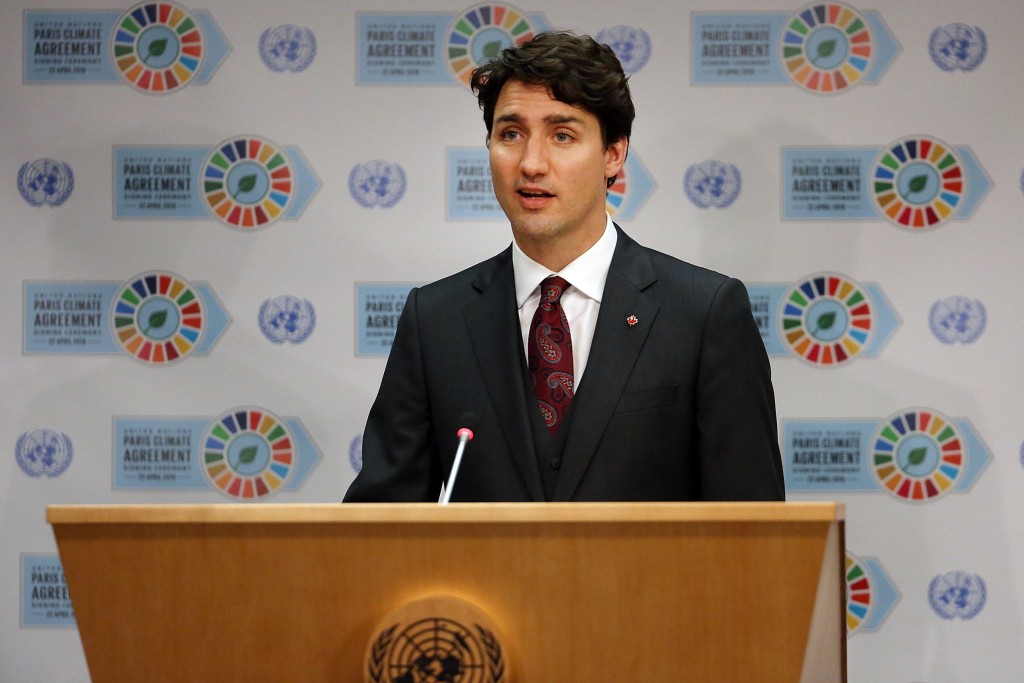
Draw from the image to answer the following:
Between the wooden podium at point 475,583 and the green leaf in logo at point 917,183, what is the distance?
184 centimetres

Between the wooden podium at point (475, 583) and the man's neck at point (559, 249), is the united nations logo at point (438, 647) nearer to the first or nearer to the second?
the wooden podium at point (475, 583)

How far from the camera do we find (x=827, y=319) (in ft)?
9.07

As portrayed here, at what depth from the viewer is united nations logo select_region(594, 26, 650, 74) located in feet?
9.23

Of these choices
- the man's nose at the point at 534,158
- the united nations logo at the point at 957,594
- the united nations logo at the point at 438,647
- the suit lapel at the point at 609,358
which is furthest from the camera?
the united nations logo at the point at 957,594

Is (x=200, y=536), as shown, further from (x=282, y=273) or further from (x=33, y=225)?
(x=33, y=225)

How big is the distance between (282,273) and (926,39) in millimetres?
1834

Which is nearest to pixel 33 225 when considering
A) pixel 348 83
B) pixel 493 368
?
pixel 348 83

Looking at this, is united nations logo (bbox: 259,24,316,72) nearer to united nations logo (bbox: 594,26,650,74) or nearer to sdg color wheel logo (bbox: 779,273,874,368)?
united nations logo (bbox: 594,26,650,74)

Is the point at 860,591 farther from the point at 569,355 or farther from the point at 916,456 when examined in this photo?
the point at 569,355

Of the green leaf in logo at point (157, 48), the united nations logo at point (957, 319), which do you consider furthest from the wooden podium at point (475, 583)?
the green leaf in logo at point (157, 48)

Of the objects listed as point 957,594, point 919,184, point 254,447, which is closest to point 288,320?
point 254,447

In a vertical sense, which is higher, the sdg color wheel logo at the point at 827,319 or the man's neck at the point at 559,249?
the man's neck at the point at 559,249

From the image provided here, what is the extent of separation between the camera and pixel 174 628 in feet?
3.89

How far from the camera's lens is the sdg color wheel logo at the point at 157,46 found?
286cm
